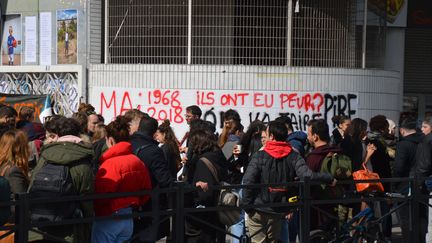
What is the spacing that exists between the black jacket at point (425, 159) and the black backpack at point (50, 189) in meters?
5.29

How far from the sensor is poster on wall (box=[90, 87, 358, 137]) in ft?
57.0

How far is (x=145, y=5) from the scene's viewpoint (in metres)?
17.8

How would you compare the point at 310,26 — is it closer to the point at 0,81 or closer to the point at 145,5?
the point at 145,5

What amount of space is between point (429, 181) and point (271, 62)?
260 inches

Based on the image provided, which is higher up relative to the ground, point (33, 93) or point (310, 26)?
point (310, 26)

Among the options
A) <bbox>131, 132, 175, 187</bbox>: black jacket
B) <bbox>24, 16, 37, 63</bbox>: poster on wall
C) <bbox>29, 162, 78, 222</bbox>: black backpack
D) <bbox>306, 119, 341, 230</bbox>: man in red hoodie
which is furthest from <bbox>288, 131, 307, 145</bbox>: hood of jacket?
<bbox>24, 16, 37, 63</bbox>: poster on wall

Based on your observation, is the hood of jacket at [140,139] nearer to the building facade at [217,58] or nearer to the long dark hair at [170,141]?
the long dark hair at [170,141]

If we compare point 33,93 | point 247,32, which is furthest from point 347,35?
point 33,93

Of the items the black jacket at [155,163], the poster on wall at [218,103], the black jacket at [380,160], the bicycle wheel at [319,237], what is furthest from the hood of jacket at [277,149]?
the poster on wall at [218,103]

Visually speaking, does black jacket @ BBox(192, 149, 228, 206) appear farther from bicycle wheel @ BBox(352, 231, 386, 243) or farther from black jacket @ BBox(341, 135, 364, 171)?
black jacket @ BBox(341, 135, 364, 171)

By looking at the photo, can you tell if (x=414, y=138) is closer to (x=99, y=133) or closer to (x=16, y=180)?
(x=99, y=133)

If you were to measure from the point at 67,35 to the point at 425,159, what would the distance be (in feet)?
28.3

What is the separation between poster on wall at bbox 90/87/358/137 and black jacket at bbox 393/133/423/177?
5.11 m

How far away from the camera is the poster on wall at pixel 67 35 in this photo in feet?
59.3
